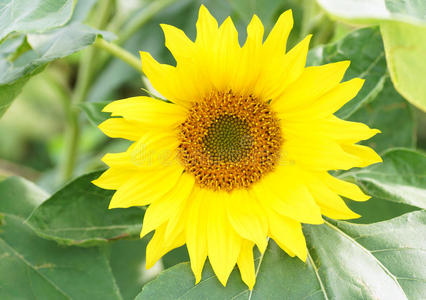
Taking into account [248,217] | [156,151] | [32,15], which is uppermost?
[32,15]

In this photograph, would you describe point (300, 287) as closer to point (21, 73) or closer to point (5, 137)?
point (21, 73)

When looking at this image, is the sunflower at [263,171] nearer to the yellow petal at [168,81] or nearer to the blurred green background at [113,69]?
the yellow petal at [168,81]

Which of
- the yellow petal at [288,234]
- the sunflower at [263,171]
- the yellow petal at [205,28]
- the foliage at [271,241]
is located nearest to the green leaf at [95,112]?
the foliage at [271,241]

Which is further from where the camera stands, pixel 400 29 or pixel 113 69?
pixel 113 69

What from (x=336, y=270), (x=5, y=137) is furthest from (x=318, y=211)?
(x=5, y=137)

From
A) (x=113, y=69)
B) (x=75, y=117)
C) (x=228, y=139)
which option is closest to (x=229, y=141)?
(x=228, y=139)

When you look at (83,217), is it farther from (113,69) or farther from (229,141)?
(113,69)
